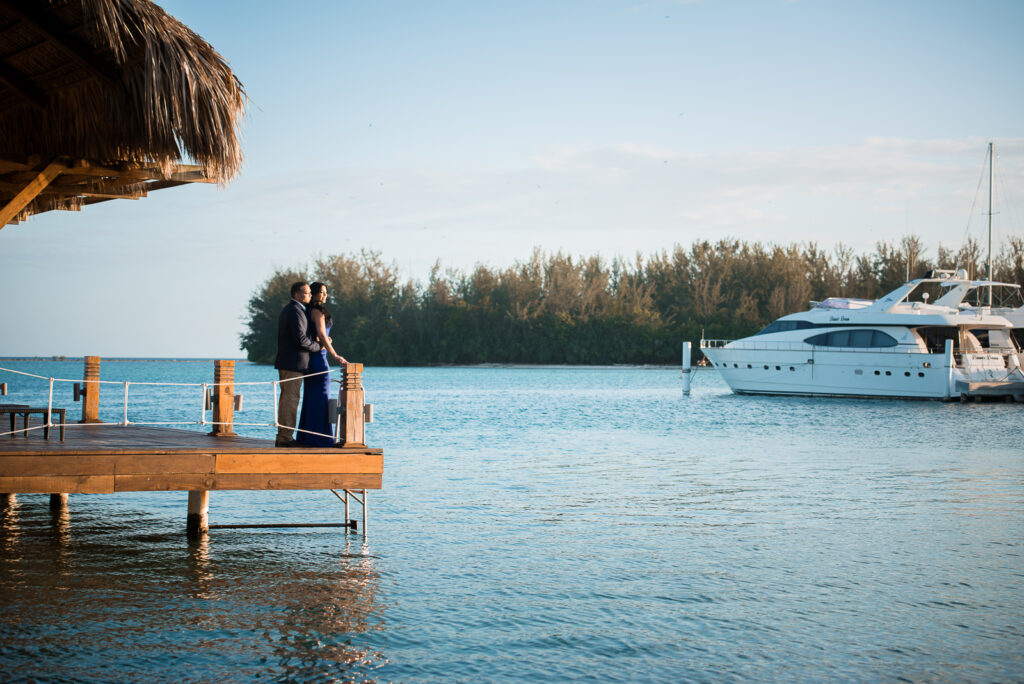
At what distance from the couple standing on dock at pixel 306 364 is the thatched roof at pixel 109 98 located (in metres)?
2.17

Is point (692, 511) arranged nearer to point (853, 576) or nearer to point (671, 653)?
point (853, 576)

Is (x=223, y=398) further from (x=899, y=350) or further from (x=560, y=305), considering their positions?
(x=560, y=305)

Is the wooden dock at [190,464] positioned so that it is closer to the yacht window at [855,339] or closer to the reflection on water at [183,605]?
the reflection on water at [183,605]

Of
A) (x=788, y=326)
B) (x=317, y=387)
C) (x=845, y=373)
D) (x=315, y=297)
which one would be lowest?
(x=317, y=387)

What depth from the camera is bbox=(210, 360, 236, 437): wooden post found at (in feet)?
35.7

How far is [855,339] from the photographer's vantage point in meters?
41.8

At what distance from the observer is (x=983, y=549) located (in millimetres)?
11164

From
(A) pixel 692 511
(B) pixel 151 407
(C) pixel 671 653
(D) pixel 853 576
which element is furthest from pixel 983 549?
(B) pixel 151 407

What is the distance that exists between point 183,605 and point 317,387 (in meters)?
2.42

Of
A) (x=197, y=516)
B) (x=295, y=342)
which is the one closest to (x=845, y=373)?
(x=197, y=516)

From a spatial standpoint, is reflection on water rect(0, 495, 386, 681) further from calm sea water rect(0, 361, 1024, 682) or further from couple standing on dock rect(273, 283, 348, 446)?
couple standing on dock rect(273, 283, 348, 446)

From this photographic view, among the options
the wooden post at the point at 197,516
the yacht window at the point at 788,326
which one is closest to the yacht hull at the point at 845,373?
the yacht window at the point at 788,326

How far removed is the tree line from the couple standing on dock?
258 ft

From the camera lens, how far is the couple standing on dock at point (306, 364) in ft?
30.4
